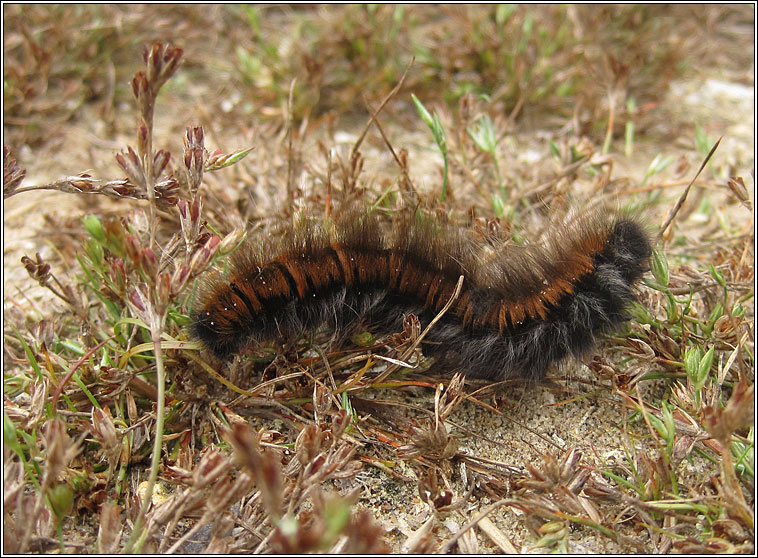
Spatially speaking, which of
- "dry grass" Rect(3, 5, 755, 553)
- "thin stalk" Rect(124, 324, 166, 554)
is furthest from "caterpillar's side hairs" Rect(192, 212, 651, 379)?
"thin stalk" Rect(124, 324, 166, 554)

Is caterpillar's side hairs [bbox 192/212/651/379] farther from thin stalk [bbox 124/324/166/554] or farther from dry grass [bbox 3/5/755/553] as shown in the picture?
thin stalk [bbox 124/324/166/554]

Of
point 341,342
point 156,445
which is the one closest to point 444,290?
point 341,342

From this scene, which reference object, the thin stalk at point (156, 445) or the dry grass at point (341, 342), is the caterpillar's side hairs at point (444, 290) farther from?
the thin stalk at point (156, 445)

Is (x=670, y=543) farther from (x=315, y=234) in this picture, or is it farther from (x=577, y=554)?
(x=315, y=234)

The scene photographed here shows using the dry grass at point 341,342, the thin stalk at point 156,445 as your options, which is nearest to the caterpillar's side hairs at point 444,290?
the dry grass at point 341,342

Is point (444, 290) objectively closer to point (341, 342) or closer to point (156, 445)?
point (341, 342)
